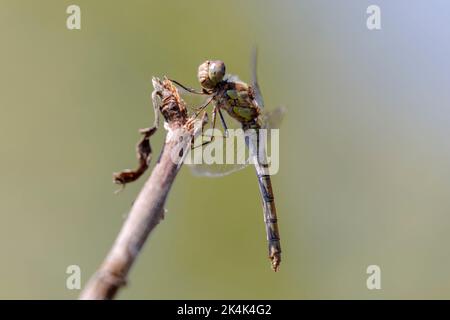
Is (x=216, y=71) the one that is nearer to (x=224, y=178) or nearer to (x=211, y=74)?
(x=211, y=74)

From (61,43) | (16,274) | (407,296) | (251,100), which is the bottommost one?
(407,296)

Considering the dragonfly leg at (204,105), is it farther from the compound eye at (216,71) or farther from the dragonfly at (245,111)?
the compound eye at (216,71)

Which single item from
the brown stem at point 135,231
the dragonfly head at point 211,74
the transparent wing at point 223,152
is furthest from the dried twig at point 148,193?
the dragonfly head at point 211,74

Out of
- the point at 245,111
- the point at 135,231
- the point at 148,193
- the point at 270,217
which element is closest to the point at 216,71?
the point at 245,111

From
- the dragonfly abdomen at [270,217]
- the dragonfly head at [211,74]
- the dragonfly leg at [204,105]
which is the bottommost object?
the dragonfly abdomen at [270,217]

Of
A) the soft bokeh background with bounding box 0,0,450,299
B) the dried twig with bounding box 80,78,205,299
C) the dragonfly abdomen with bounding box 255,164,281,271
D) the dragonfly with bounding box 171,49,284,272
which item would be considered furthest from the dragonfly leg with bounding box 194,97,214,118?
the soft bokeh background with bounding box 0,0,450,299

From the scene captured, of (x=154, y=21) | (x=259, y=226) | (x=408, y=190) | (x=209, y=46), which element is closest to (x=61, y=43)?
(x=154, y=21)

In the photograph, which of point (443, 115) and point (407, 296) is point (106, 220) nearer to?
point (407, 296)
